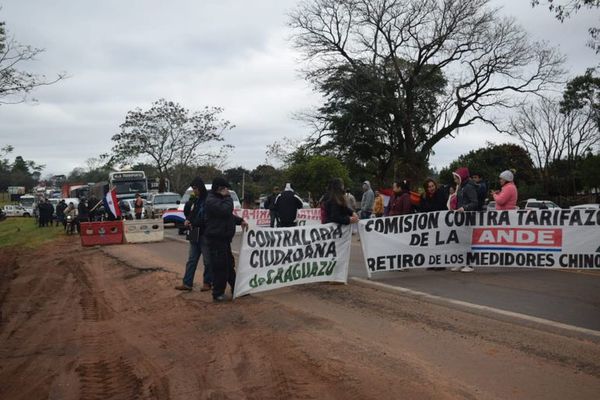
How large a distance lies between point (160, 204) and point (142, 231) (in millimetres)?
8934

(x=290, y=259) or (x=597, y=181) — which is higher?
(x=597, y=181)

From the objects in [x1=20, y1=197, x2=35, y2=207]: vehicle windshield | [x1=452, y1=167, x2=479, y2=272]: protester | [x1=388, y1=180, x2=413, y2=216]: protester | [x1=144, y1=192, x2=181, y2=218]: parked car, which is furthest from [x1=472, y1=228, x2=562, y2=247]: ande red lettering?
[x1=20, y1=197, x2=35, y2=207]: vehicle windshield

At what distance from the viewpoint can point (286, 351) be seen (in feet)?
20.4

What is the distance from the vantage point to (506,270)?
11.7m

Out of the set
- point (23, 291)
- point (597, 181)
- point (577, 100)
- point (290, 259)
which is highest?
point (577, 100)

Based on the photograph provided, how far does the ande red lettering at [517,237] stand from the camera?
36.9ft

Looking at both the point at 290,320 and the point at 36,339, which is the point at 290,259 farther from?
the point at 36,339

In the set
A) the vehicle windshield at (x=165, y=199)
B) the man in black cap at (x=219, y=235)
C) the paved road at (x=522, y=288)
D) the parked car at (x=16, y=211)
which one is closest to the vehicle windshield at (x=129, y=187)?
the vehicle windshield at (x=165, y=199)

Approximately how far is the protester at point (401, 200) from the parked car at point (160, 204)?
1861cm

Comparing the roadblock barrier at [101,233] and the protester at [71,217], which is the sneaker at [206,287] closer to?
the roadblock barrier at [101,233]

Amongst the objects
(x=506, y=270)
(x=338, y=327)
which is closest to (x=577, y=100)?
(x=506, y=270)

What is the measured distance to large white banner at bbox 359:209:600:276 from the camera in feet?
35.8

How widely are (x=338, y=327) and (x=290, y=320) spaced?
0.73m

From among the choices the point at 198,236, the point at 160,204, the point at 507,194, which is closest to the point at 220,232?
the point at 198,236
